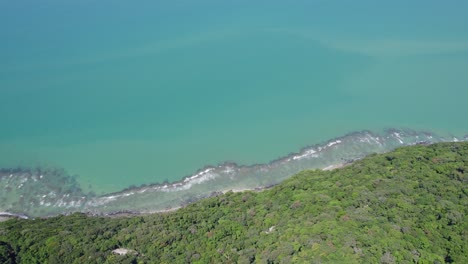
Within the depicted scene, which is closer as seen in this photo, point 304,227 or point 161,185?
point 304,227

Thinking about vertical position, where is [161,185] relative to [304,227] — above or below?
above

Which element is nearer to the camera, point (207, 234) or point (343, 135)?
point (207, 234)

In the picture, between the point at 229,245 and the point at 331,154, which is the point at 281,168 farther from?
the point at 229,245

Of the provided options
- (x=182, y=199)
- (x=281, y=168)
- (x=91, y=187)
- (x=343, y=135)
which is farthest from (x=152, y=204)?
(x=343, y=135)

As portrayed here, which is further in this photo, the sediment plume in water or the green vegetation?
the sediment plume in water
